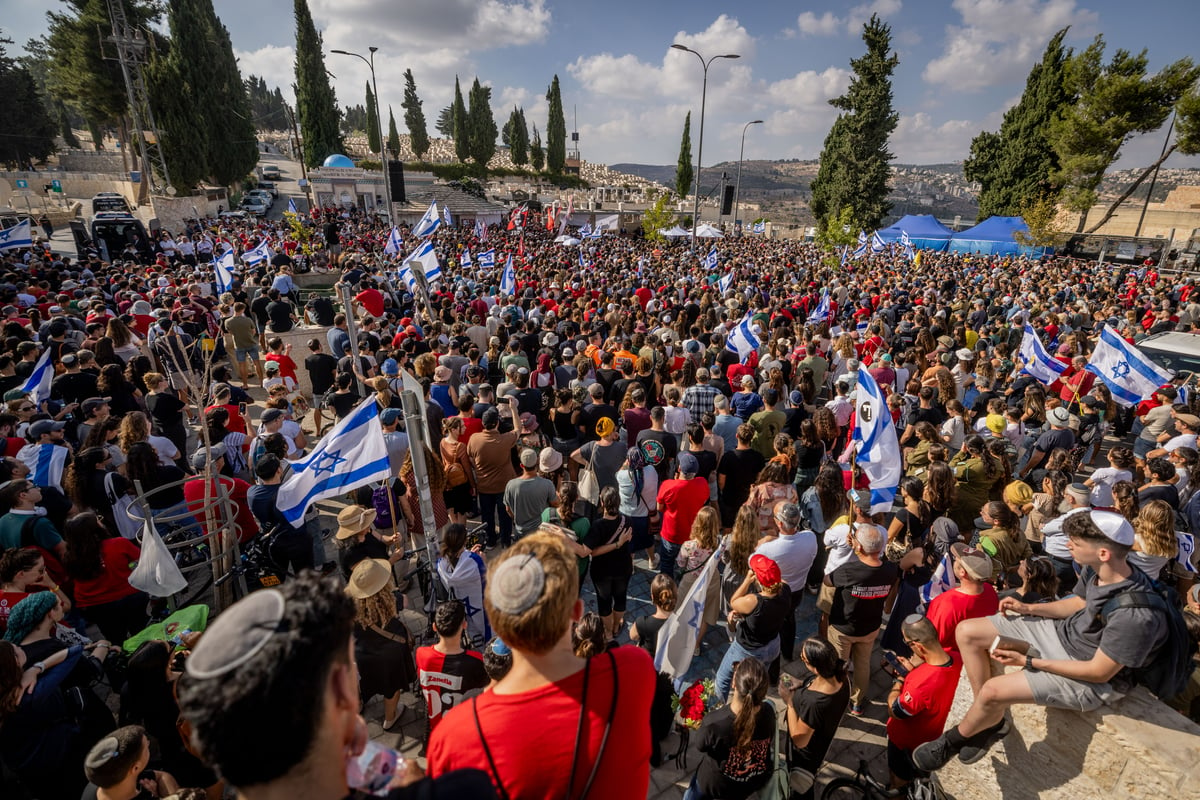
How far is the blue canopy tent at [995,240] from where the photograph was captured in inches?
1313

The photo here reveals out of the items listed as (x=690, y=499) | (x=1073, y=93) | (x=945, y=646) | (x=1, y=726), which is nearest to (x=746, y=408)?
(x=690, y=499)

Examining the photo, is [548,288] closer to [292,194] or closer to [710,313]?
[710,313]

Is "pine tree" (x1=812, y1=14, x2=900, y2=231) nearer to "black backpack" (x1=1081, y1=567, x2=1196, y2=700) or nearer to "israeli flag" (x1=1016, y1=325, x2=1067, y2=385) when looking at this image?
"israeli flag" (x1=1016, y1=325, x2=1067, y2=385)

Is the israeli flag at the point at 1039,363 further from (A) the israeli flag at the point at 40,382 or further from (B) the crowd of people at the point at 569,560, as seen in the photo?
(A) the israeli flag at the point at 40,382

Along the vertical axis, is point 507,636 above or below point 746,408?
above

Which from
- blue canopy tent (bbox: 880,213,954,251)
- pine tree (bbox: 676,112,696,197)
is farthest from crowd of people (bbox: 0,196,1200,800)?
pine tree (bbox: 676,112,696,197)

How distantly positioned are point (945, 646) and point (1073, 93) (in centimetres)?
5196

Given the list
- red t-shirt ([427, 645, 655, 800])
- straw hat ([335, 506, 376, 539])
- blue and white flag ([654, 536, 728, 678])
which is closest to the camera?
red t-shirt ([427, 645, 655, 800])

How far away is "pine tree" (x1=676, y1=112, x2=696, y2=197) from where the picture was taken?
67.1 m

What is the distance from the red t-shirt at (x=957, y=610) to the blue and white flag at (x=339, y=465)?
13.6 feet

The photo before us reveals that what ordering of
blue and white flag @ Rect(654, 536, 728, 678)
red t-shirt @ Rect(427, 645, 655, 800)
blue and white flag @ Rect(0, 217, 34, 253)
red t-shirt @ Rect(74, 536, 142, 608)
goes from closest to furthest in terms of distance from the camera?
1. red t-shirt @ Rect(427, 645, 655, 800)
2. blue and white flag @ Rect(654, 536, 728, 678)
3. red t-shirt @ Rect(74, 536, 142, 608)
4. blue and white flag @ Rect(0, 217, 34, 253)

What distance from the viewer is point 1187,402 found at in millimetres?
7500

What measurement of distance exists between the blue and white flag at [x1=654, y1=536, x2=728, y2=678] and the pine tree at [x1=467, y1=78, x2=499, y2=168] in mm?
71020

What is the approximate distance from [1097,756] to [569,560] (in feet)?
10.2
